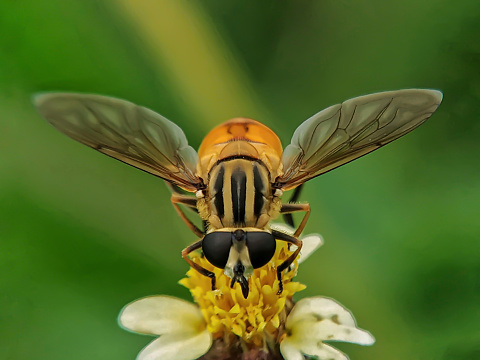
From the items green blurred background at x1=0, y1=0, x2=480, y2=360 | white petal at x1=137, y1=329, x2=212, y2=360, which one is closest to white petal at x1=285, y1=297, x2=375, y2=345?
white petal at x1=137, y1=329, x2=212, y2=360

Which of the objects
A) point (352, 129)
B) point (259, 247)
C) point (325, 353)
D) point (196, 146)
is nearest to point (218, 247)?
point (259, 247)

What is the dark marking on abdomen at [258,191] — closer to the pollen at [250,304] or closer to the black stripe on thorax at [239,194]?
the black stripe on thorax at [239,194]

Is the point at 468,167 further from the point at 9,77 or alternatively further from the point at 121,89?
the point at 9,77

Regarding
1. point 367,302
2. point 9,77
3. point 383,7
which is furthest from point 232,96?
point 367,302

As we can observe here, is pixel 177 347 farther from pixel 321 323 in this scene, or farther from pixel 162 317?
pixel 321 323

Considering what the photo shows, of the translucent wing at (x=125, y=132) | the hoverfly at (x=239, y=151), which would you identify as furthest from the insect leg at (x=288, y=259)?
the translucent wing at (x=125, y=132)

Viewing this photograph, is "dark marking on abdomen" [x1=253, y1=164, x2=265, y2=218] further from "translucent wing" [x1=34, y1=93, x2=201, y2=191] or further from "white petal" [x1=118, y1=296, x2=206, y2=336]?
"white petal" [x1=118, y1=296, x2=206, y2=336]

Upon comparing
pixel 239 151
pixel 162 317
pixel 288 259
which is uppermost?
pixel 239 151
